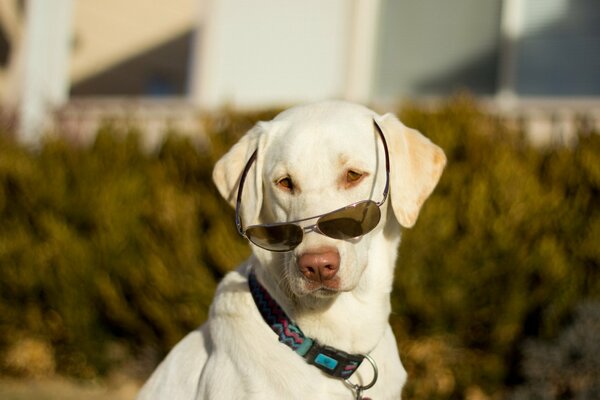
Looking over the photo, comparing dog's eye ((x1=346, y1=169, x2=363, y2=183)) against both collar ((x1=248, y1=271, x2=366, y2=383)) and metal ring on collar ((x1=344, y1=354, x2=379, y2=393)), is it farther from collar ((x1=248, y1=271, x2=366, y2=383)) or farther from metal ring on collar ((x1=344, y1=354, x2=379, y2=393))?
metal ring on collar ((x1=344, y1=354, x2=379, y2=393))

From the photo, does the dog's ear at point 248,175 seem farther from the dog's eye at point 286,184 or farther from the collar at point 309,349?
the collar at point 309,349

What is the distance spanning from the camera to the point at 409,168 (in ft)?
8.84

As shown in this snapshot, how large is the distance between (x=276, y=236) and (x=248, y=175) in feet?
1.22

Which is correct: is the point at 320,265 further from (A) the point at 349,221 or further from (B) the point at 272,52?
(B) the point at 272,52

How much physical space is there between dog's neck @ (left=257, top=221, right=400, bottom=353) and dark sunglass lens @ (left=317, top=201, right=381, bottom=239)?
0.28m

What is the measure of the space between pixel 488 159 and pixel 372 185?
Result: 2.82 meters

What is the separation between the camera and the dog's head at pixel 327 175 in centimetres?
253

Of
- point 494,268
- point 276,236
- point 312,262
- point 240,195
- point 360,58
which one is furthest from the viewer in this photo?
point 360,58

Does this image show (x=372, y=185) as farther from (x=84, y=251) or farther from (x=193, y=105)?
(x=193, y=105)

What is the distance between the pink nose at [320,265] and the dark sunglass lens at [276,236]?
76mm

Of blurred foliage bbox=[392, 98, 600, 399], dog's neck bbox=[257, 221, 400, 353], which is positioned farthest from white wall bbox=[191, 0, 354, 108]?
dog's neck bbox=[257, 221, 400, 353]

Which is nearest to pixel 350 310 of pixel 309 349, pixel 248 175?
pixel 309 349

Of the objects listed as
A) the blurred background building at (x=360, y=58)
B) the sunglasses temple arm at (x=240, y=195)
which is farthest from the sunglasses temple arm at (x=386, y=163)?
the blurred background building at (x=360, y=58)

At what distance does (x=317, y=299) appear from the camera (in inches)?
103
